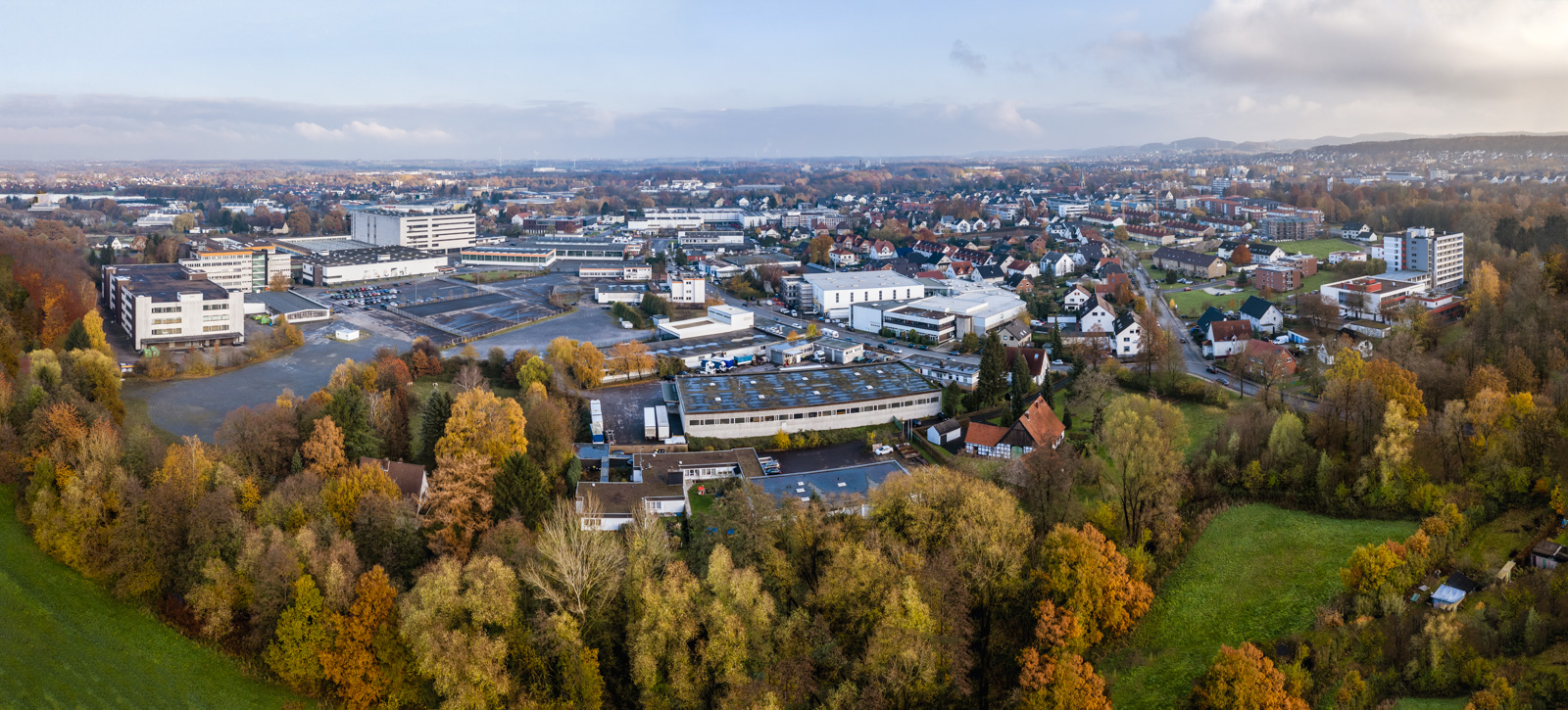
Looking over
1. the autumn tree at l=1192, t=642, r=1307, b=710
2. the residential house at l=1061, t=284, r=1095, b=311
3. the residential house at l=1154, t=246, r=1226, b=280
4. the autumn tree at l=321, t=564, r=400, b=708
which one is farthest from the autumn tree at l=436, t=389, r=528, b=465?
the residential house at l=1154, t=246, r=1226, b=280

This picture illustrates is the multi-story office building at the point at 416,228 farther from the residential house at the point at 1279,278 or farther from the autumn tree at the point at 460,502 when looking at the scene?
the residential house at the point at 1279,278

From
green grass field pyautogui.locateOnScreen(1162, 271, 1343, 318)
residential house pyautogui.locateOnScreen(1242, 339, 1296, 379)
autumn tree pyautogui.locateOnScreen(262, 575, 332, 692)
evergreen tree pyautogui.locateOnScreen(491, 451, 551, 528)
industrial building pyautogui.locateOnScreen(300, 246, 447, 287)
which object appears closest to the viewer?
autumn tree pyautogui.locateOnScreen(262, 575, 332, 692)

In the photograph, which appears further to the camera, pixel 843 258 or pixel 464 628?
pixel 843 258

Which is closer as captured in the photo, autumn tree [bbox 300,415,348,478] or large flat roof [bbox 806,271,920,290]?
autumn tree [bbox 300,415,348,478]

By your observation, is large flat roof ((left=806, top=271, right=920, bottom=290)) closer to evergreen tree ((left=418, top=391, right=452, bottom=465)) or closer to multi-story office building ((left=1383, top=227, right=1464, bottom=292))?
multi-story office building ((left=1383, top=227, right=1464, bottom=292))

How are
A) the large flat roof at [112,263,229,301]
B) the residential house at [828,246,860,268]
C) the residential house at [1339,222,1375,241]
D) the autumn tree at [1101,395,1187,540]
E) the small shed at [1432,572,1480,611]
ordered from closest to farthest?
the small shed at [1432,572,1480,611] → the autumn tree at [1101,395,1187,540] → the large flat roof at [112,263,229,301] → the residential house at [828,246,860,268] → the residential house at [1339,222,1375,241]

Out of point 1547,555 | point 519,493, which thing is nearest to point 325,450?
point 519,493

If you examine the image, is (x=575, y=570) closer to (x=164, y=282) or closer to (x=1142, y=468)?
(x=1142, y=468)
